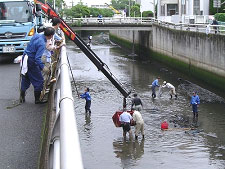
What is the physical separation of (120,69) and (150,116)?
17.6 meters

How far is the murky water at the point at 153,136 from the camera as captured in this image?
14.7m

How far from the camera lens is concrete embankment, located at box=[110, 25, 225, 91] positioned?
2845 centimetres

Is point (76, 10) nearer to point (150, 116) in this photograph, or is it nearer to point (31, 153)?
point (150, 116)

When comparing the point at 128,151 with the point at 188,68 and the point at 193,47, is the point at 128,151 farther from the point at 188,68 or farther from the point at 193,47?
the point at 188,68

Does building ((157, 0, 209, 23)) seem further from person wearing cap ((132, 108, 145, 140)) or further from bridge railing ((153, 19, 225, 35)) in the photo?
person wearing cap ((132, 108, 145, 140))

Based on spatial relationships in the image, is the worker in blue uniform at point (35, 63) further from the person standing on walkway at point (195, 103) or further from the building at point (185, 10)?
the building at point (185, 10)

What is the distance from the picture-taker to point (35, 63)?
7.57 m

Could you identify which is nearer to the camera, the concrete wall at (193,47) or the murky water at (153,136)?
the murky water at (153,136)

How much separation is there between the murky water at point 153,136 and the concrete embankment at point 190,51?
6.83ft

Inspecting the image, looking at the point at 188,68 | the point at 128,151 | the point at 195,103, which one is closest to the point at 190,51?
the point at 188,68

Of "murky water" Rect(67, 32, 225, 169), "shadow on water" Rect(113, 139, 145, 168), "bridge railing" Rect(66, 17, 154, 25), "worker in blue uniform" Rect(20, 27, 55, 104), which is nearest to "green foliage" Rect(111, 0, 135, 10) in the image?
"bridge railing" Rect(66, 17, 154, 25)

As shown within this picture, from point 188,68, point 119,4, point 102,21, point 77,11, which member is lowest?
point 188,68

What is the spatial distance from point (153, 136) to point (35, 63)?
11.0 meters

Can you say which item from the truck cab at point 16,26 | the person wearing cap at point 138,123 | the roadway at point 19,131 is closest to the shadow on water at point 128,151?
the person wearing cap at point 138,123
